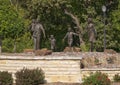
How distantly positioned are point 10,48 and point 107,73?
1711cm

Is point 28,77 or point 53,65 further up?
point 53,65

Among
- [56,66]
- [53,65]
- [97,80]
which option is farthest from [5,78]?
[97,80]

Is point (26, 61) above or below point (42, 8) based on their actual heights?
below

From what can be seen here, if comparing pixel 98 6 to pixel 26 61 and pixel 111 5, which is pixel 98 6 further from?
pixel 26 61

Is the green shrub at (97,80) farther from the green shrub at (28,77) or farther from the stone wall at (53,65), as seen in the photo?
the green shrub at (28,77)

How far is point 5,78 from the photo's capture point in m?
23.7

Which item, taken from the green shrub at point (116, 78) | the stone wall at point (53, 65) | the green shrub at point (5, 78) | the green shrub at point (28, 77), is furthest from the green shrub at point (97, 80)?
the green shrub at point (5, 78)

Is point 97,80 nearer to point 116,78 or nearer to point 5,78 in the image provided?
point 116,78

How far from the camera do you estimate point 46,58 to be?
2495cm

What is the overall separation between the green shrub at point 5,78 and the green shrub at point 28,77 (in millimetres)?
456

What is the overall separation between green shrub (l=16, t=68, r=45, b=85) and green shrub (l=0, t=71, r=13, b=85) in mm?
456

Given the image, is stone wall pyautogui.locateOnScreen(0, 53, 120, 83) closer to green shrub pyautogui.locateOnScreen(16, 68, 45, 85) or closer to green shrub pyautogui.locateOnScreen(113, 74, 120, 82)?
green shrub pyautogui.locateOnScreen(16, 68, 45, 85)

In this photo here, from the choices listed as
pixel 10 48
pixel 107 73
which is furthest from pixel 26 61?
pixel 10 48

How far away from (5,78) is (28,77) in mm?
1183
